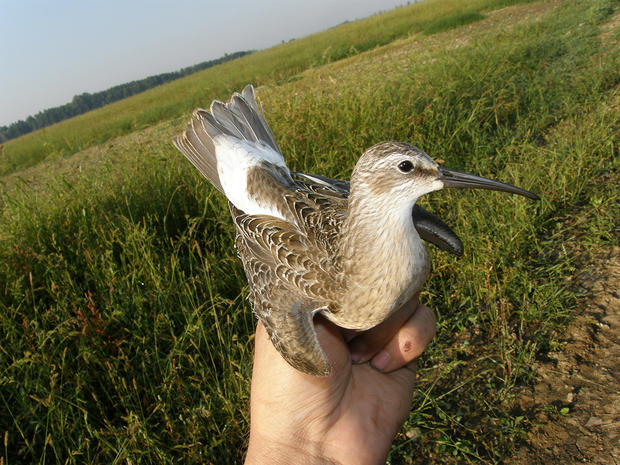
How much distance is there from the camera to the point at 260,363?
2.21 m

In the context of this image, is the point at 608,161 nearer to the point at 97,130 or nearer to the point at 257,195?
the point at 257,195

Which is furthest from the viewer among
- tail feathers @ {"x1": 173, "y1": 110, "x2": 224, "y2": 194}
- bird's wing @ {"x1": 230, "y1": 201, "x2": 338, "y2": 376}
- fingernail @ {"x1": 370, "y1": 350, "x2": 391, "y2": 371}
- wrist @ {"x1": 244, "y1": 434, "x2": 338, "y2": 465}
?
tail feathers @ {"x1": 173, "y1": 110, "x2": 224, "y2": 194}

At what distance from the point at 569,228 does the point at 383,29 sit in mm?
25391

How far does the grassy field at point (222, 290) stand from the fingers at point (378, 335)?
0.52 meters

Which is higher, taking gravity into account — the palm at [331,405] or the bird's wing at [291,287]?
the bird's wing at [291,287]

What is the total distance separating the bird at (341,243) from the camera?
176 cm

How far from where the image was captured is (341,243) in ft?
6.35

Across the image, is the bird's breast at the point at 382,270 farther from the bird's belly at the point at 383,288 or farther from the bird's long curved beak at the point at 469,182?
the bird's long curved beak at the point at 469,182

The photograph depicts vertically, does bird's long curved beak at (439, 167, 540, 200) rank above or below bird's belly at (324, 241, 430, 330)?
above

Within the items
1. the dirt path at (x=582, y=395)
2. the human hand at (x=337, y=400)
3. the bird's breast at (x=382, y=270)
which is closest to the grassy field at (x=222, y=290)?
the dirt path at (x=582, y=395)

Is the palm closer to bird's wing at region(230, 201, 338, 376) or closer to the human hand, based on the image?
the human hand

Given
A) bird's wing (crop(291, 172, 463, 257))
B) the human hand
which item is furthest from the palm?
bird's wing (crop(291, 172, 463, 257))

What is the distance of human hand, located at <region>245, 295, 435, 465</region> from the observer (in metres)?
2.07

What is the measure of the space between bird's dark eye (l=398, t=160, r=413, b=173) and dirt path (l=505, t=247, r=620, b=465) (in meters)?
1.89
